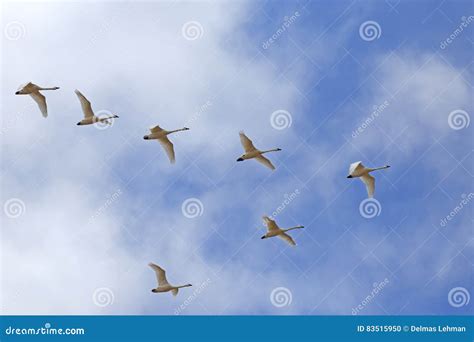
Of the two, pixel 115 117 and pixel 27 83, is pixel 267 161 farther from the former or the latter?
pixel 27 83

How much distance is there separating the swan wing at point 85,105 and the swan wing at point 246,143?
7152mm

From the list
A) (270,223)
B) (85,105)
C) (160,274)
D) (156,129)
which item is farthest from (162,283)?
(85,105)

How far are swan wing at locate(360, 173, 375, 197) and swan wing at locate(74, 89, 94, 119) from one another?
536 inches

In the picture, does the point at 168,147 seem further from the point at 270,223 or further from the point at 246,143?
the point at 270,223

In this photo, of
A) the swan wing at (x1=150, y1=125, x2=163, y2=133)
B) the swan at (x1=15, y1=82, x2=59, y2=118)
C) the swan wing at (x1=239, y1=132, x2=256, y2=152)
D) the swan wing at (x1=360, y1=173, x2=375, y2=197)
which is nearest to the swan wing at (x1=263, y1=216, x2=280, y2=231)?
the swan wing at (x1=239, y1=132, x2=256, y2=152)

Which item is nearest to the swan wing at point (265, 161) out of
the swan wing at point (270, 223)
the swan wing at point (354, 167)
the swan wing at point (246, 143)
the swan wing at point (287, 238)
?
the swan wing at point (246, 143)

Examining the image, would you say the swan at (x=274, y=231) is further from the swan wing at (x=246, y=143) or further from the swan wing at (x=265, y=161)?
the swan wing at (x=246, y=143)

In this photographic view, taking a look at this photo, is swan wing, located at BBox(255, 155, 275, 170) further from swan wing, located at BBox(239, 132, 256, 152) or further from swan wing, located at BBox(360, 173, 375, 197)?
swan wing, located at BBox(360, 173, 375, 197)

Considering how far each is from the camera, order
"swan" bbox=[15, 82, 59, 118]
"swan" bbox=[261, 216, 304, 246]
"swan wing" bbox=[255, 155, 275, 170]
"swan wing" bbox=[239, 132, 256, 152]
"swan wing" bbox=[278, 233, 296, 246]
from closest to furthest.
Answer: "swan" bbox=[15, 82, 59, 118] → "swan wing" bbox=[239, 132, 256, 152] → "swan" bbox=[261, 216, 304, 246] → "swan wing" bbox=[255, 155, 275, 170] → "swan wing" bbox=[278, 233, 296, 246]

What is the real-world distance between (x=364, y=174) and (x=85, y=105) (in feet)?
45.5

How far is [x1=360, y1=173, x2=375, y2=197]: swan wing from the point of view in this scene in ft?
174

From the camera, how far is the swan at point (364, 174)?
52156mm

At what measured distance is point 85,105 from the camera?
5038 cm
